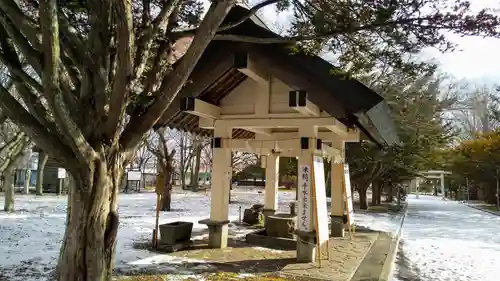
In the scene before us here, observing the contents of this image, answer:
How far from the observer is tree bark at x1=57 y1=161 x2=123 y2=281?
3721 millimetres

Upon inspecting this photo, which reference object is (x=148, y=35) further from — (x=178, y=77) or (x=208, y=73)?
(x=208, y=73)

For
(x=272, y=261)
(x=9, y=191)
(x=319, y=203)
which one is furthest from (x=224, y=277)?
(x=9, y=191)

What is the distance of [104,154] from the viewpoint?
3814 millimetres

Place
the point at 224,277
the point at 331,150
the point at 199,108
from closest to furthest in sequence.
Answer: the point at 224,277 → the point at 199,108 → the point at 331,150

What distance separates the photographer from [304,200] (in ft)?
24.1

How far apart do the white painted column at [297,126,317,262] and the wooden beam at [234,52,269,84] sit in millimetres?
1441

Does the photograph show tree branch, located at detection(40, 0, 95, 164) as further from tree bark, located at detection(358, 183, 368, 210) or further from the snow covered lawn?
tree bark, located at detection(358, 183, 368, 210)

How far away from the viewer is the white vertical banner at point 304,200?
731 centimetres

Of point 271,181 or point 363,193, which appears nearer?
point 271,181

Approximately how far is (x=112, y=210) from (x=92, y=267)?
1.78 feet

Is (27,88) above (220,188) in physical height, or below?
above

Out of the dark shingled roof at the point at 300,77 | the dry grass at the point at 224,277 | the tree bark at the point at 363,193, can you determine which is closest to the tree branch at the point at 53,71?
the dry grass at the point at 224,277

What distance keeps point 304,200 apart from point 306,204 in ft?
0.26

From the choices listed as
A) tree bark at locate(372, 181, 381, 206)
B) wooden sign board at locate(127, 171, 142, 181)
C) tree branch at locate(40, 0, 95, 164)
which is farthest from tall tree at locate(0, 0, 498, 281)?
wooden sign board at locate(127, 171, 142, 181)
